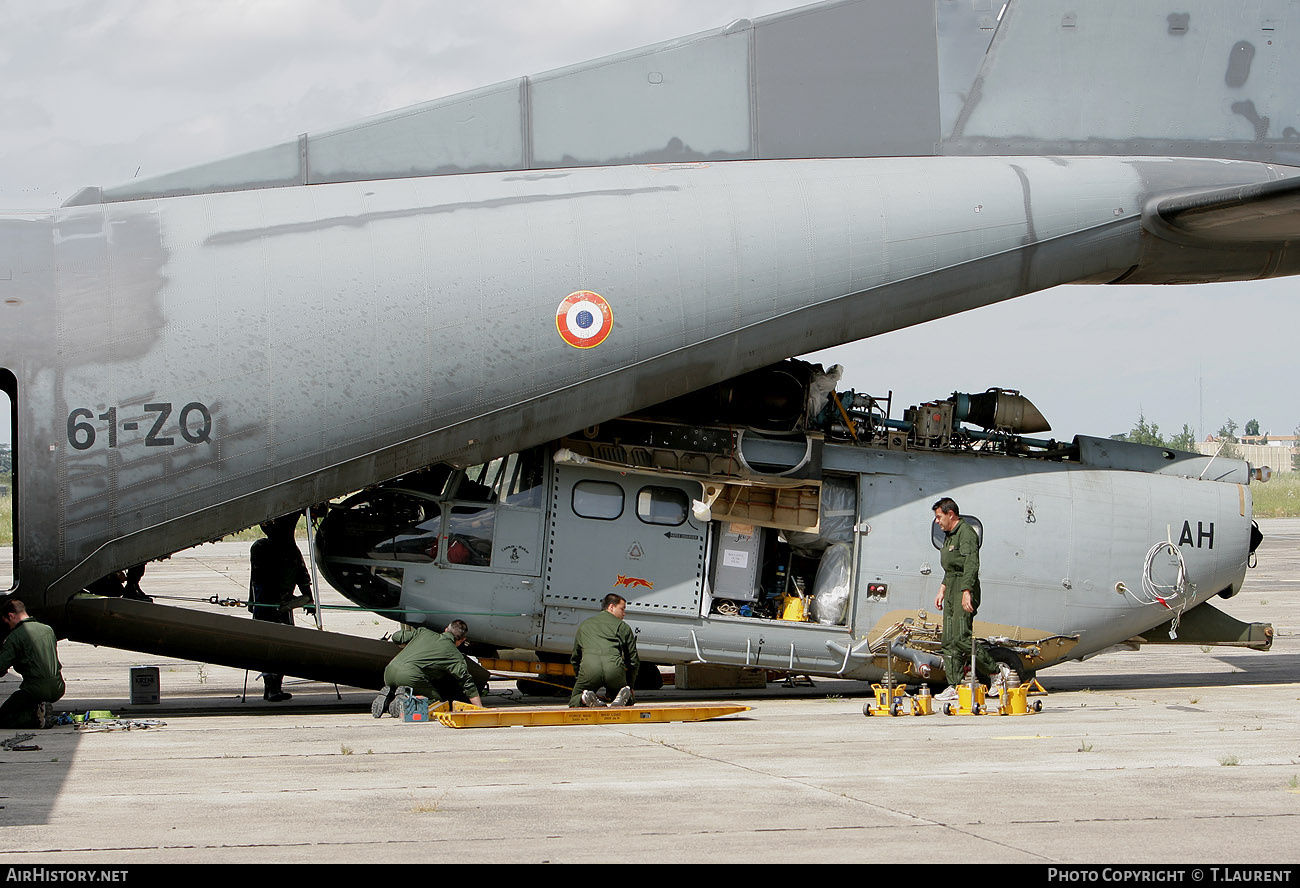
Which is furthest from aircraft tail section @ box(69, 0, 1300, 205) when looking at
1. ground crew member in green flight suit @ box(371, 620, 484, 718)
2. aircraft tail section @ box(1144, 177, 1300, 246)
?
ground crew member in green flight suit @ box(371, 620, 484, 718)

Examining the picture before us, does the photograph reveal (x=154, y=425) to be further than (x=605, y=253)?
No

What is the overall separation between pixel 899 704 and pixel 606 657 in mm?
2891

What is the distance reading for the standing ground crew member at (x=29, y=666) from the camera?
1110 centimetres

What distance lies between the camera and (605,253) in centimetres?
1206

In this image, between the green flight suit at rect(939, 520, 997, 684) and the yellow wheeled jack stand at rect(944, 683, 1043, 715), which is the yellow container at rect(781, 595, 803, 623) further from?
the yellow wheeled jack stand at rect(944, 683, 1043, 715)

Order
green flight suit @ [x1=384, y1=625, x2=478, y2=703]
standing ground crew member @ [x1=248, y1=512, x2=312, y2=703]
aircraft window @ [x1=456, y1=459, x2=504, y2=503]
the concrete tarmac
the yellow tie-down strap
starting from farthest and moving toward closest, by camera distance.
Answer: standing ground crew member @ [x1=248, y1=512, x2=312, y2=703] → aircraft window @ [x1=456, y1=459, x2=504, y2=503] → green flight suit @ [x1=384, y1=625, x2=478, y2=703] → the yellow tie-down strap → the concrete tarmac

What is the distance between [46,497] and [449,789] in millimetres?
5231

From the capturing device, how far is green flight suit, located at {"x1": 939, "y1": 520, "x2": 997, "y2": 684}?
12250 millimetres

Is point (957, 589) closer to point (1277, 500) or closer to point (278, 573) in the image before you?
point (278, 573)

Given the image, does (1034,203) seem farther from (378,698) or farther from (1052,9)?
(378,698)

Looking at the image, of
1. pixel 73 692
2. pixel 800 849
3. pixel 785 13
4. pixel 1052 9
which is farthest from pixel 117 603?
pixel 1052 9

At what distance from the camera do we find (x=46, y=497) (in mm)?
11039

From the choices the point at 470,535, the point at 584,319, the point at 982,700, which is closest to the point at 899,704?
the point at 982,700

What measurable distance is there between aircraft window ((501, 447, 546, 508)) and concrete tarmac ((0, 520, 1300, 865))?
2.69 metres
